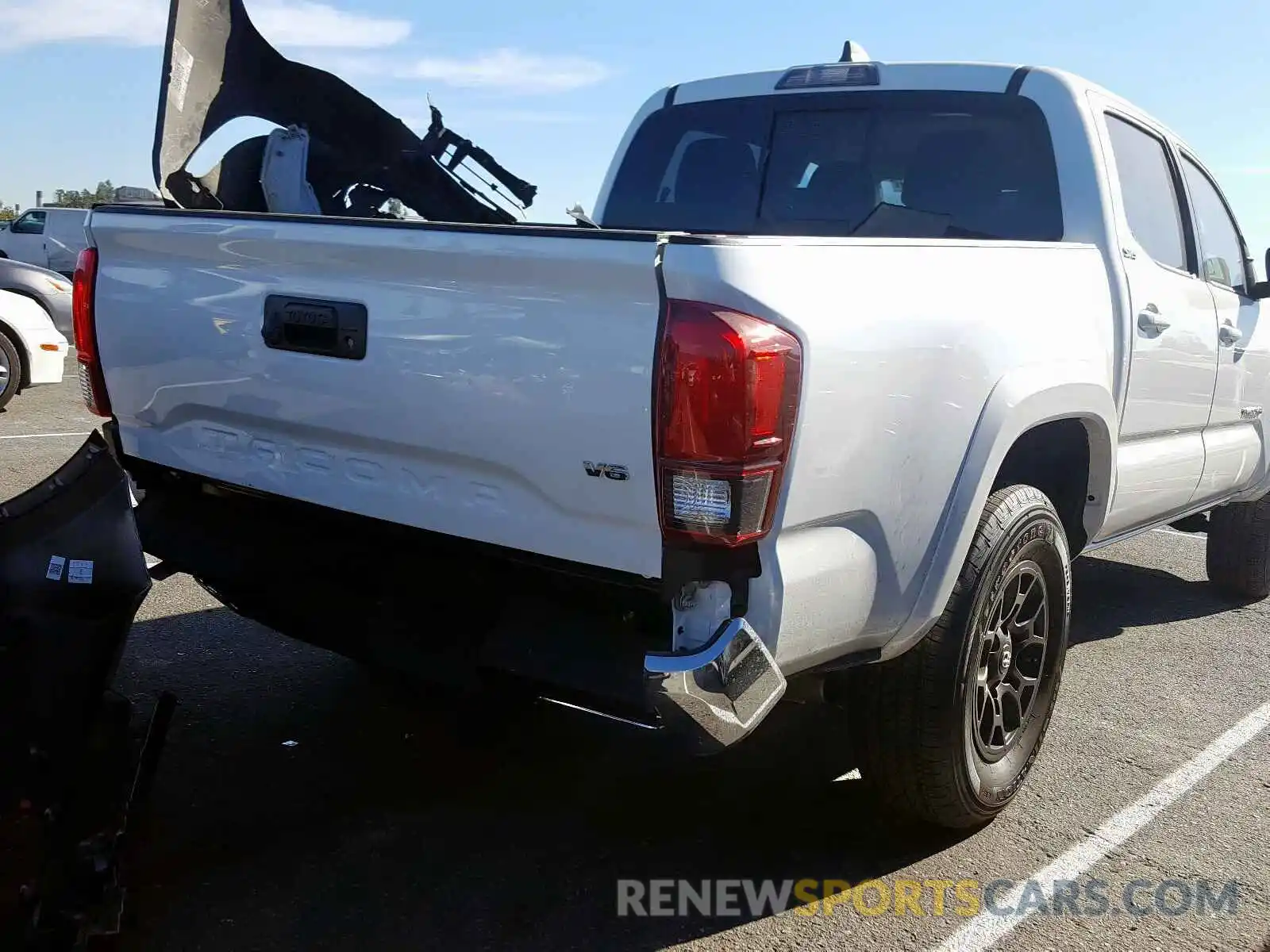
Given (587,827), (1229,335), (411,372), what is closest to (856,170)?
(1229,335)

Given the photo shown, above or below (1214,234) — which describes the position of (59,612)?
below

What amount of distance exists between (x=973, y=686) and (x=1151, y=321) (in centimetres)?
154

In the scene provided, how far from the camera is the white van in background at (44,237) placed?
76.6ft

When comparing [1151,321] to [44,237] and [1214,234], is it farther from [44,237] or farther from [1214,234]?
[44,237]

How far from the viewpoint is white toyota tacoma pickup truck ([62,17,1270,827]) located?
8.22 feet

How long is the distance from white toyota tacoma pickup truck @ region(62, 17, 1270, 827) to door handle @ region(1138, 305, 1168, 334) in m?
0.03

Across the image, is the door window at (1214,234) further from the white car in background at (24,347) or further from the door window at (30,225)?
the door window at (30,225)

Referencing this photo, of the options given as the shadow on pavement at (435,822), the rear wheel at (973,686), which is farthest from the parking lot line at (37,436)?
the rear wheel at (973,686)

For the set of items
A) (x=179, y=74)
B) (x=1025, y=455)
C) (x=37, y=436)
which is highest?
(x=179, y=74)

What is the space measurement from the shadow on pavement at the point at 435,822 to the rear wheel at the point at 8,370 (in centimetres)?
634

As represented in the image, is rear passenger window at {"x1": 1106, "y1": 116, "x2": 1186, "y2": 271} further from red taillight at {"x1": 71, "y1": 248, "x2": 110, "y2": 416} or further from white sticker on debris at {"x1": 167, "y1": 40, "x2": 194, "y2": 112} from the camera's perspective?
red taillight at {"x1": 71, "y1": 248, "x2": 110, "y2": 416}

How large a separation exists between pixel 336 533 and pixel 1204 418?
3.34 m

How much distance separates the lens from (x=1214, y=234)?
5.22 meters

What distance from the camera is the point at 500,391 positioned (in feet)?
8.76
